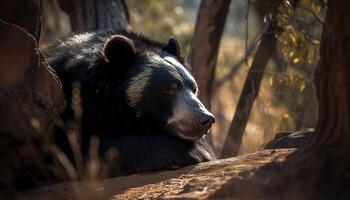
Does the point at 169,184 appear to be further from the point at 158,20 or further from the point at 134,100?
the point at 158,20

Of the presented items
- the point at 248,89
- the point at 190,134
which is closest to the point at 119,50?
the point at 190,134

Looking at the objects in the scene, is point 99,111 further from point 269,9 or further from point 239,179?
point 269,9

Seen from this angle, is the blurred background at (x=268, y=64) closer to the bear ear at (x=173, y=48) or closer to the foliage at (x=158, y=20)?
the foliage at (x=158, y=20)

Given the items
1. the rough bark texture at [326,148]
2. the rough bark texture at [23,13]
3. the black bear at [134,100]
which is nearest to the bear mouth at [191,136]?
the black bear at [134,100]

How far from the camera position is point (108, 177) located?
6.26 meters

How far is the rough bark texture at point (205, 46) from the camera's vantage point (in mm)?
9305

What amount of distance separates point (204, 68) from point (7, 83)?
13.4 feet

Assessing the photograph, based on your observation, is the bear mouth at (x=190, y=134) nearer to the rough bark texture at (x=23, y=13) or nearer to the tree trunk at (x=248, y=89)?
the rough bark texture at (x=23, y=13)

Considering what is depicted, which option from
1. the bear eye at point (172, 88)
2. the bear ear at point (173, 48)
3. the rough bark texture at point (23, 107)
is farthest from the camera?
the bear ear at point (173, 48)

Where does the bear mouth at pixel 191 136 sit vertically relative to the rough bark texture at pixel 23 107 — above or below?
below

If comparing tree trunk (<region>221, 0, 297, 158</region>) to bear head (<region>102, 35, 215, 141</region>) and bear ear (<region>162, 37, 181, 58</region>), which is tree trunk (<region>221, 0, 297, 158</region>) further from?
bear head (<region>102, 35, 215, 141</region>)

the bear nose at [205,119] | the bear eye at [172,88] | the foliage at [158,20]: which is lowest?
the bear nose at [205,119]

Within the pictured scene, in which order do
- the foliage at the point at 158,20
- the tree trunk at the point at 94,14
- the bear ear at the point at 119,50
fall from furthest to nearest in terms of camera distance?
the foliage at the point at 158,20
the tree trunk at the point at 94,14
the bear ear at the point at 119,50

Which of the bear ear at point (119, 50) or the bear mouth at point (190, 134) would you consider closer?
the bear mouth at point (190, 134)
